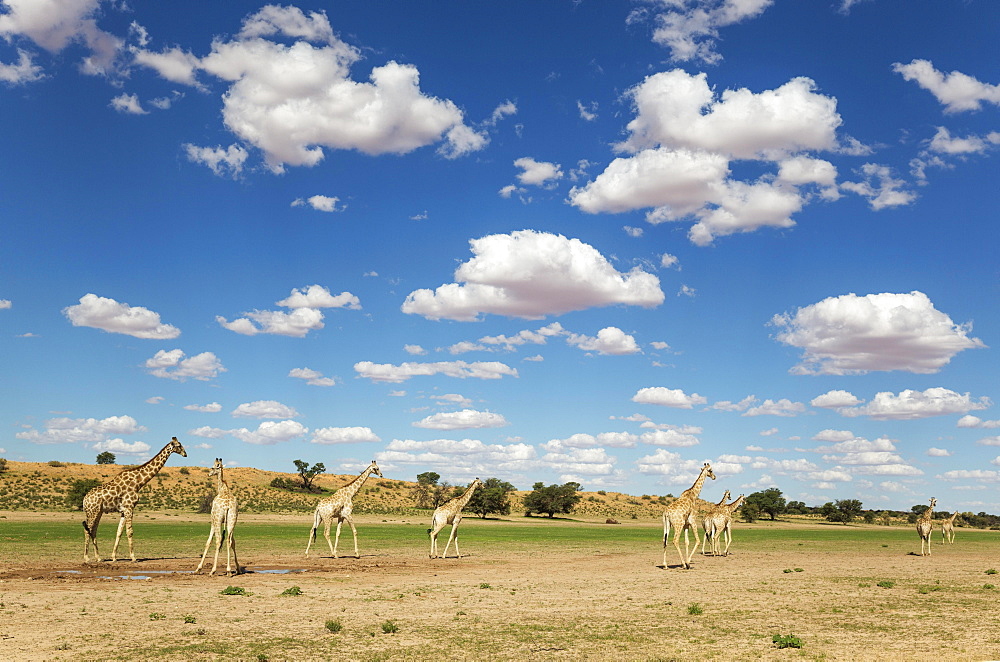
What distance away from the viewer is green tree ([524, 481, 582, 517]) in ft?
405

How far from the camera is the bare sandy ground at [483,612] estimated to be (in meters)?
16.0

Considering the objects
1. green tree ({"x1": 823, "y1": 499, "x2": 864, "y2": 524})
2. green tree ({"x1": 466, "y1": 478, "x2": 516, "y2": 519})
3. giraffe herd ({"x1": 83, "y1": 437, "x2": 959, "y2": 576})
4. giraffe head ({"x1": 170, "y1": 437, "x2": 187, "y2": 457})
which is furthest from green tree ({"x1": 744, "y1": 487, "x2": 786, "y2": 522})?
giraffe head ({"x1": 170, "y1": 437, "x2": 187, "y2": 457})

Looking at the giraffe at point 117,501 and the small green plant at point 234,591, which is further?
the giraffe at point 117,501

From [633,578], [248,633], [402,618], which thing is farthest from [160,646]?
[633,578]

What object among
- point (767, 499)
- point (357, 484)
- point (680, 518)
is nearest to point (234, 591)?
point (357, 484)

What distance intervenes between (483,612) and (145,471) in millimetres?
20278

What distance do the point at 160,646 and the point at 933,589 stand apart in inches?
1017

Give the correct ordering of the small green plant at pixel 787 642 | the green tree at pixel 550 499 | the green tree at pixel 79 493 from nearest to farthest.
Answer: the small green plant at pixel 787 642 → the green tree at pixel 79 493 → the green tree at pixel 550 499

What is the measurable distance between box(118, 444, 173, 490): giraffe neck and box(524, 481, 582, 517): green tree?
92.9 metres

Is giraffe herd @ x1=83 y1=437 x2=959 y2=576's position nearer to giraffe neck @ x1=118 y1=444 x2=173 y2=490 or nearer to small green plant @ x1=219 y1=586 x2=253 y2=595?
giraffe neck @ x1=118 y1=444 x2=173 y2=490

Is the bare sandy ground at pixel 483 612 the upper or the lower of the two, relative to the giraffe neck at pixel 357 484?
lower

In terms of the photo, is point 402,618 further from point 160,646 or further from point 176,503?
point 176,503

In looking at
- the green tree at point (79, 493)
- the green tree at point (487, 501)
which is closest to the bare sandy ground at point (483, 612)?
the green tree at point (79, 493)

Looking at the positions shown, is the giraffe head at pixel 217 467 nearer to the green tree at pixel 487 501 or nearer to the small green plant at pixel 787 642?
the small green plant at pixel 787 642
